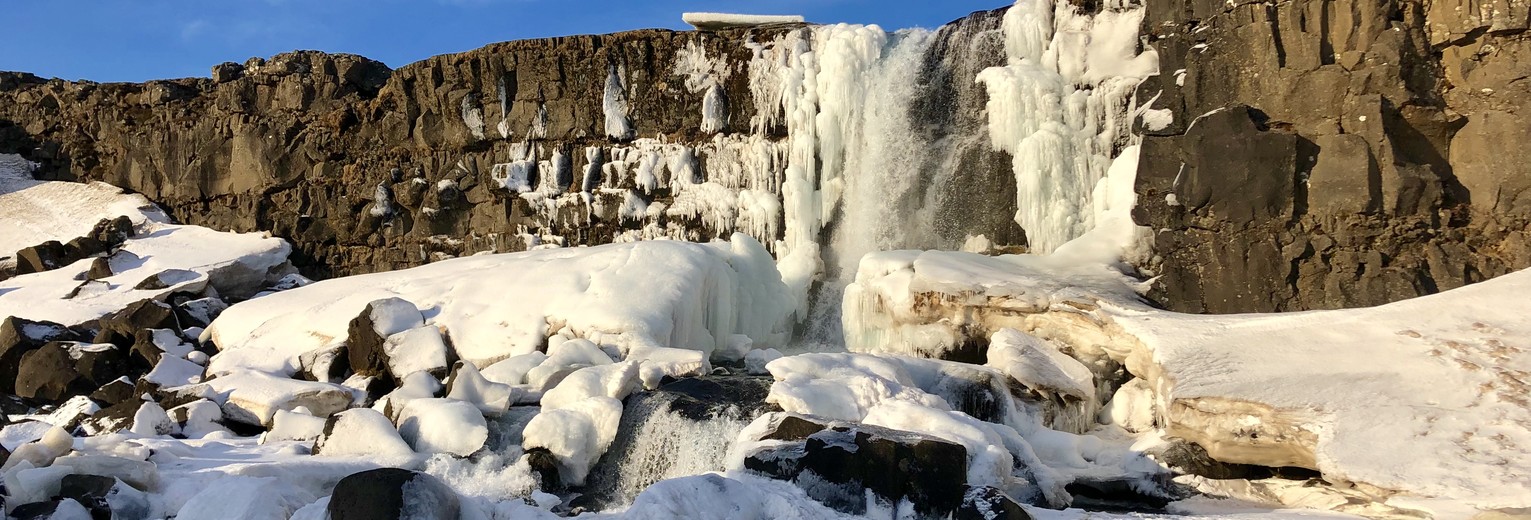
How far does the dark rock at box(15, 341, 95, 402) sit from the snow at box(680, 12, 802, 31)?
11.3m

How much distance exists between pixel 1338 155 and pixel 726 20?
10.8 meters

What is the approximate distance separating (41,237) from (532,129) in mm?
12457

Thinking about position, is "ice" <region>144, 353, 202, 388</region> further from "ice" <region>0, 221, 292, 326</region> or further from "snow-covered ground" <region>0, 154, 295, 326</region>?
"snow-covered ground" <region>0, 154, 295, 326</region>

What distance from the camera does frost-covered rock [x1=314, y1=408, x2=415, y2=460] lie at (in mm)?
9867

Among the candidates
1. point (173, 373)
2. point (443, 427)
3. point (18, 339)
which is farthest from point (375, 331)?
point (18, 339)

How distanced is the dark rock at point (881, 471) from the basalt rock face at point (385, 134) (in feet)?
38.6

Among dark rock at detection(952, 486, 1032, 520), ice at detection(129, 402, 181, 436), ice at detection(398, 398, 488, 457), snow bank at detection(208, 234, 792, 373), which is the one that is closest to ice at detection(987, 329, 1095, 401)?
dark rock at detection(952, 486, 1032, 520)

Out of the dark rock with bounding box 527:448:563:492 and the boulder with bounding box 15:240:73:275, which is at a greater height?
the boulder with bounding box 15:240:73:275

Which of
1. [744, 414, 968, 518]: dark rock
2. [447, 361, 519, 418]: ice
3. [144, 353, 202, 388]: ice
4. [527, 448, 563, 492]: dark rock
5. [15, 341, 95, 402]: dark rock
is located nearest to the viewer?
[744, 414, 968, 518]: dark rock

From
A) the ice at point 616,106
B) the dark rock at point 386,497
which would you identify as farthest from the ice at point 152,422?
the ice at point 616,106

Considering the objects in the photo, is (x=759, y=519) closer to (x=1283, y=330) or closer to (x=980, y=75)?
(x=1283, y=330)

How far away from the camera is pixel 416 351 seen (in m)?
13.1

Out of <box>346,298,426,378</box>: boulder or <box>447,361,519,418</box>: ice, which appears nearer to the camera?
<box>447,361,519,418</box>: ice

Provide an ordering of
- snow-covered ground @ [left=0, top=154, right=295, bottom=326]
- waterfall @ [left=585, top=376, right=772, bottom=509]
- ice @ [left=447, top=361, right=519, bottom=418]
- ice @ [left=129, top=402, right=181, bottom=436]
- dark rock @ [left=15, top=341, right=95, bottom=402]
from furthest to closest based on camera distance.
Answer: snow-covered ground @ [left=0, top=154, right=295, bottom=326]
dark rock @ [left=15, top=341, right=95, bottom=402]
ice @ [left=129, top=402, right=181, bottom=436]
ice @ [left=447, top=361, right=519, bottom=418]
waterfall @ [left=585, top=376, right=772, bottom=509]
